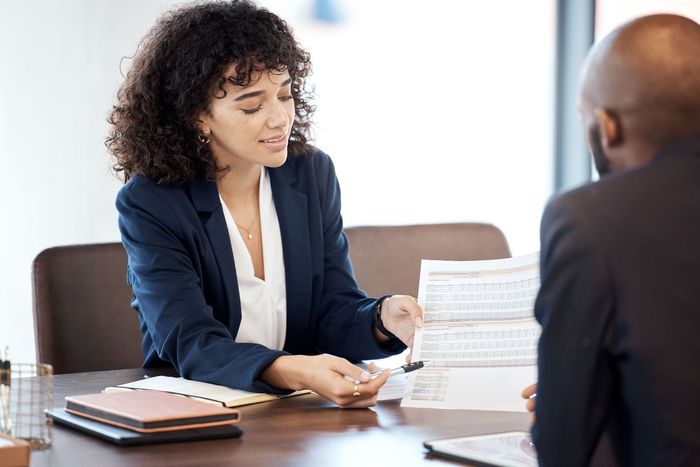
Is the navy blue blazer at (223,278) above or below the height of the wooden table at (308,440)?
above

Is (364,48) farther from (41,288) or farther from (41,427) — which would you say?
(41,427)

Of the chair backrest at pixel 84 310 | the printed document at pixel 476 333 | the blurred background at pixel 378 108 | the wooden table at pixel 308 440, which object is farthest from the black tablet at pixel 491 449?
the blurred background at pixel 378 108

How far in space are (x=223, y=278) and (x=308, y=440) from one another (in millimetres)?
781

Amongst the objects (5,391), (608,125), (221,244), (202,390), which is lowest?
(202,390)

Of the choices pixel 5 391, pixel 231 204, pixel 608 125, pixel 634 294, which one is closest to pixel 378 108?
pixel 231 204

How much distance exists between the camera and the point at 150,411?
5.57ft

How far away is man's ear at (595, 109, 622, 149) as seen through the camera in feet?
4.09

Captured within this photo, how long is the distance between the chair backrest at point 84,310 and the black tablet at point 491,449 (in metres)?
1.20

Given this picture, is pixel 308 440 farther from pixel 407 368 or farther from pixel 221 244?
pixel 221 244

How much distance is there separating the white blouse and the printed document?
0.50 meters

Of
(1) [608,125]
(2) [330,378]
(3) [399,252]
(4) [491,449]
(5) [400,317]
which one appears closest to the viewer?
(1) [608,125]

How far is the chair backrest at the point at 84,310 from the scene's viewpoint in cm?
252

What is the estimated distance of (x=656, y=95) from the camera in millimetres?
1225

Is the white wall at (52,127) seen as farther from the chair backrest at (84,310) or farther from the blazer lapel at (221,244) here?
the blazer lapel at (221,244)
